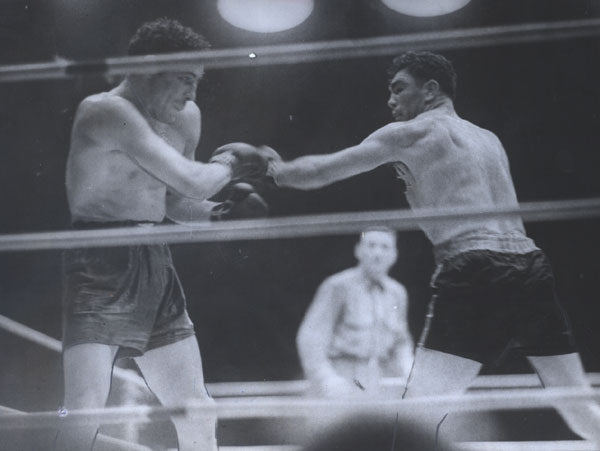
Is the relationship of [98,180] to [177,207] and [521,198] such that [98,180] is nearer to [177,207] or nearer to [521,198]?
[177,207]

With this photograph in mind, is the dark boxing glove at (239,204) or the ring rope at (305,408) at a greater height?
the dark boxing glove at (239,204)

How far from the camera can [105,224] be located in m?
2.21

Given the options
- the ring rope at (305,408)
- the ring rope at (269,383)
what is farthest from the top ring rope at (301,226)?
the ring rope at (305,408)

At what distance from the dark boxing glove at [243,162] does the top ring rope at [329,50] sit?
11.2 inches

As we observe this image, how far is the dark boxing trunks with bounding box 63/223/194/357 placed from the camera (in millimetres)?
2133

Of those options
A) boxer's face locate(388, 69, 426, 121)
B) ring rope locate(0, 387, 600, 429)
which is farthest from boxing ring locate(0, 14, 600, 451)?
boxer's face locate(388, 69, 426, 121)

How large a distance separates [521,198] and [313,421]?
2.76 feet

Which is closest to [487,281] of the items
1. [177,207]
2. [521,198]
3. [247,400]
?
[521,198]

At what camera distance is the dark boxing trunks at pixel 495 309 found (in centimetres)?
204

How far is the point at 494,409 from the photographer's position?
2037 mm

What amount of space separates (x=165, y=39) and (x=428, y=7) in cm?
80

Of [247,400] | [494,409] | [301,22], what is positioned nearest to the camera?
[494,409]

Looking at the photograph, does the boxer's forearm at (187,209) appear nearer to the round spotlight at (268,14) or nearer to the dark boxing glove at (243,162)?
the dark boxing glove at (243,162)

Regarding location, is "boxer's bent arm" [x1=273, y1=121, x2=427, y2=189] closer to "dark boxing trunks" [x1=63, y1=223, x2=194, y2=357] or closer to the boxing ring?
the boxing ring
